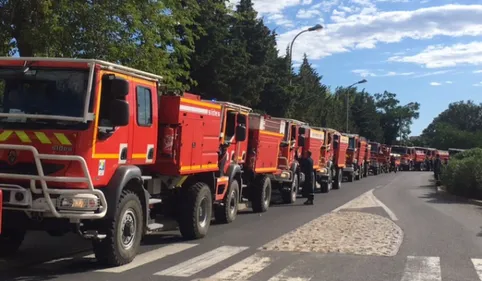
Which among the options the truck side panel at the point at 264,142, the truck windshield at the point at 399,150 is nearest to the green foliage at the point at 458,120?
the truck windshield at the point at 399,150

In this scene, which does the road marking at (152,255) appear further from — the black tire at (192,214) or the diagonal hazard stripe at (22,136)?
the diagonal hazard stripe at (22,136)

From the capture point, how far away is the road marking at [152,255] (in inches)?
Answer: 315

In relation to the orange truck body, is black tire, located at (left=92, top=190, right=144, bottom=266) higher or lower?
lower

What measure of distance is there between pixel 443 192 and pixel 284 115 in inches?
430

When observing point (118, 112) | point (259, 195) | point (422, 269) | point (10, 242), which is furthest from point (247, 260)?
point (259, 195)

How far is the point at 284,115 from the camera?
1275 inches

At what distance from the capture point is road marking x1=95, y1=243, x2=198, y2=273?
7.99m

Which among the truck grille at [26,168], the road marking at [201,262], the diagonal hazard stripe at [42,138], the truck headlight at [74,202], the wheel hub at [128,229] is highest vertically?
the diagonal hazard stripe at [42,138]

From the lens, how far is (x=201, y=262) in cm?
857

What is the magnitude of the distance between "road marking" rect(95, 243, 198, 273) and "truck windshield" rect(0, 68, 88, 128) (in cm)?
231

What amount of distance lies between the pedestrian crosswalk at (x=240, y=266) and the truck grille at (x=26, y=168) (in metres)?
1.57

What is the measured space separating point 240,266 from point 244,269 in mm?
212

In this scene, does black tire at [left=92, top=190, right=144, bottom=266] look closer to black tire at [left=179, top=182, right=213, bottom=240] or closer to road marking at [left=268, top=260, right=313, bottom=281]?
black tire at [left=179, top=182, right=213, bottom=240]

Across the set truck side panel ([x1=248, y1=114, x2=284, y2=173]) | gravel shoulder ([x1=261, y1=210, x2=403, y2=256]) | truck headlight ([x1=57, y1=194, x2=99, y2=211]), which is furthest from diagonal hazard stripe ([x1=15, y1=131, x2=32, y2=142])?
truck side panel ([x1=248, y1=114, x2=284, y2=173])
